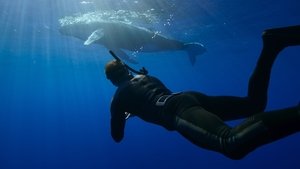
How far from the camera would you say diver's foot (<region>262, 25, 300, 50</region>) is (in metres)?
4.49

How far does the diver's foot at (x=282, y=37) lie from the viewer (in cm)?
449

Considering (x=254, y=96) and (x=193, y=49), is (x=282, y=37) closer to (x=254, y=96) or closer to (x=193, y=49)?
(x=254, y=96)

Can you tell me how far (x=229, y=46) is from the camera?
4175 centimetres

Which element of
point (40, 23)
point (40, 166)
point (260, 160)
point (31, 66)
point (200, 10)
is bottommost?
point (40, 166)

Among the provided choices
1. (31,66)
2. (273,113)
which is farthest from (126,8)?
(31,66)

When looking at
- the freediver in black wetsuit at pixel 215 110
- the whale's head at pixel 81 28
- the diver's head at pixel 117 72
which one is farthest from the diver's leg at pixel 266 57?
the whale's head at pixel 81 28

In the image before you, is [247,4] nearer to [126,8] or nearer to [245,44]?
[126,8]

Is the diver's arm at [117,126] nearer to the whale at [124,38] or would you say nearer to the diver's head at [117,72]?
the diver's head at [117,72]

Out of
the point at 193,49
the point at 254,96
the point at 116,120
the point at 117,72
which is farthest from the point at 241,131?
the point at 193,49

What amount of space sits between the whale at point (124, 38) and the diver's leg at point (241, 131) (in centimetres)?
1135

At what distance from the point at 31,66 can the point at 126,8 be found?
34.3m

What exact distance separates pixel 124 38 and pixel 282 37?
13.7 meters

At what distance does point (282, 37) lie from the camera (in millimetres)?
4645

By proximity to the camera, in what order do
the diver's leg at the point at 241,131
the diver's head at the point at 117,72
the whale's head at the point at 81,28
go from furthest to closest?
the whale's head at the point at 81,28, the diver's head at the point at 117,72, the diver's leg at the point at 241,131
